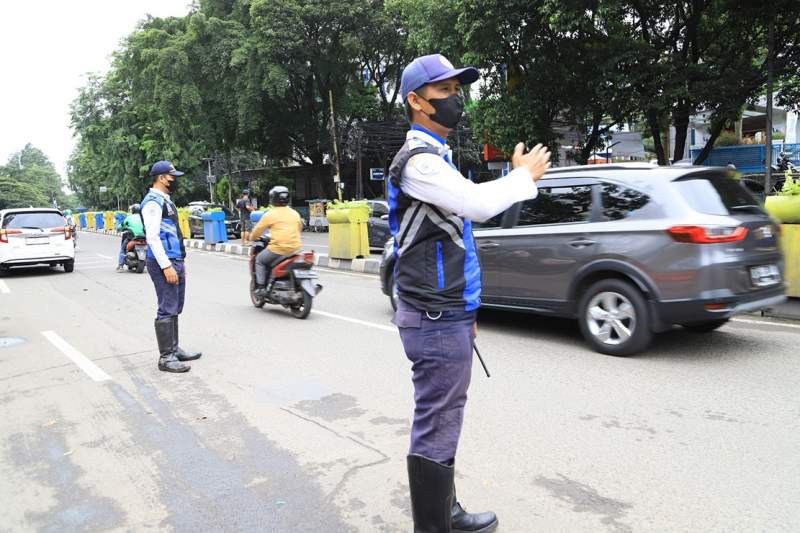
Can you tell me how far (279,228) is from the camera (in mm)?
8000

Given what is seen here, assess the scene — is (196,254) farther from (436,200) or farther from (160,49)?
(436,200)

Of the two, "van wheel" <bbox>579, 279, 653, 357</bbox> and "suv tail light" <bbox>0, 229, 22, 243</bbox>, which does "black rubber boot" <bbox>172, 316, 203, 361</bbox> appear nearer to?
"van wheel" <bbox>579, 279, 653, 357</bbox>

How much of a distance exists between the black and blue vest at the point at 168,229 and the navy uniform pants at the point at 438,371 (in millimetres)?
3851

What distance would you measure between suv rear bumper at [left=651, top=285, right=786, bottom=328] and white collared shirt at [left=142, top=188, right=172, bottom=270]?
429 centimetres

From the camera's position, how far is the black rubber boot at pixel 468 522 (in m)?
2.69

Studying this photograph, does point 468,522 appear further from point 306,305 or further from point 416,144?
point 306,305

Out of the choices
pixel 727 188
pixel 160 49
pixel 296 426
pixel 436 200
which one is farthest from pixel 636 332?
pixel 160 49

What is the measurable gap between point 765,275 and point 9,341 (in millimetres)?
7982

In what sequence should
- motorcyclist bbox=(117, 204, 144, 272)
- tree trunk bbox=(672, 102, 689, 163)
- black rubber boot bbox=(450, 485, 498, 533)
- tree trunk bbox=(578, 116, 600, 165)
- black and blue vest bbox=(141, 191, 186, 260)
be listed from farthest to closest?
1. tree trunk bbox=(578, 116, 600, 165)
2. tree trunk bbox=(672, 102, 689, 163)
3. motorcyclist bbox=(117, 204, 144, 272)
4. black and blue vest bbox=(141, 191, 186, 260)
5. black rubber boot bbox=(450, 485, 498, 533)

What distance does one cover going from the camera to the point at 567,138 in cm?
2905

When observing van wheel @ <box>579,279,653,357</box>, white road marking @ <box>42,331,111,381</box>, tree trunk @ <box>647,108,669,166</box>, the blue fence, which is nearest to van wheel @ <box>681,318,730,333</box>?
van wheel @ <box>579,279,653,357</box>

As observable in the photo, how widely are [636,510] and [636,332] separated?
9.04ft

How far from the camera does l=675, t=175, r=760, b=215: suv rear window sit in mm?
5320

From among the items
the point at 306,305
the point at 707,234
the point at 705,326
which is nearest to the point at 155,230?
the point at 306,305
